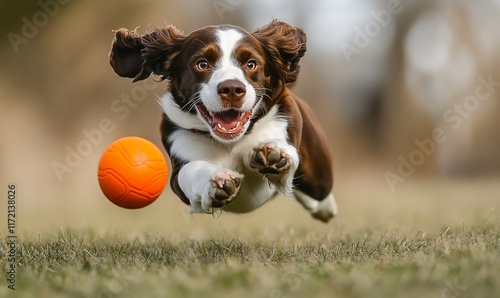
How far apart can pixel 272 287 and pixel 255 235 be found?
93.4 inches

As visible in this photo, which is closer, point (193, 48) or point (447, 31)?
point (193, 48)

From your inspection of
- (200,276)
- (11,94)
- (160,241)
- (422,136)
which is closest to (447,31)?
(422,136)

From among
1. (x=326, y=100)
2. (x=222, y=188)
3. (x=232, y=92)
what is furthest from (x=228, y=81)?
(x=326, y=100)

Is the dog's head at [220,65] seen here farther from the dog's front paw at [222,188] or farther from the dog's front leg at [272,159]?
the dog's front paw at [222,188]

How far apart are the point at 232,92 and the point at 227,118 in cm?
24

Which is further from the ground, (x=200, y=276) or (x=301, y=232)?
(x=200, y=276)

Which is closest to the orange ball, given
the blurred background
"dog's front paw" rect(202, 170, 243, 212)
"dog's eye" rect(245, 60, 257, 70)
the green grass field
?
the green grass field

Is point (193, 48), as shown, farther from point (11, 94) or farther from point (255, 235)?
point (11, 94)

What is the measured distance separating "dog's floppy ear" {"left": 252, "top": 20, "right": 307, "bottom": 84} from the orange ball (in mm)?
Result: 862

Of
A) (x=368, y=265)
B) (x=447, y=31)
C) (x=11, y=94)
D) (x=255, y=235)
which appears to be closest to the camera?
(x=368, y=265)

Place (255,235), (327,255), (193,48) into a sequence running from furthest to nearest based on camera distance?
(255,235), (193,48), (327,255)

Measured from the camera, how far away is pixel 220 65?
374 cm

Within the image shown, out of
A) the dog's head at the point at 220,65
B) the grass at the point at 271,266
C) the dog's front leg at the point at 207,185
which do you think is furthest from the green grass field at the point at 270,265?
the dog's head at the point at 220,65

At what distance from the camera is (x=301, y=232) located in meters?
4.96
